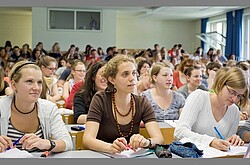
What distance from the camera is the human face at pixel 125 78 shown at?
2385 millimetres

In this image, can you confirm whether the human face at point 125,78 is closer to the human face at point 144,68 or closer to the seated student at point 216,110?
the seated student at point 216,110

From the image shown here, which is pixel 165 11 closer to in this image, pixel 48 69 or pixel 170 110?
pixel 48 69

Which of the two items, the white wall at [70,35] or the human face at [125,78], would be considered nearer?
the human face at [125,78]

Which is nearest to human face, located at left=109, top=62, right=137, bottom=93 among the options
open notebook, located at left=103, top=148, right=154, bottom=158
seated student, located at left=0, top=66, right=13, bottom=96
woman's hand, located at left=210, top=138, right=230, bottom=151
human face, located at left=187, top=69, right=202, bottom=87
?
open notebook, located at left=103, top=148, right=154, bottom=158

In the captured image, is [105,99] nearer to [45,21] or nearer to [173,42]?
[45,21]

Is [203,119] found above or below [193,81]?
below

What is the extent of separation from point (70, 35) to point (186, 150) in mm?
10760

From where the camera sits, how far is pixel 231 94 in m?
2.31

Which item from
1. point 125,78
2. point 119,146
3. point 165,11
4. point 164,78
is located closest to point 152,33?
point 165,11

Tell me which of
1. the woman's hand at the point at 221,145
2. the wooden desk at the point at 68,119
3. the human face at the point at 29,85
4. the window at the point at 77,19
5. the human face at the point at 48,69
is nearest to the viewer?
the woman's hand at the point at 221,145

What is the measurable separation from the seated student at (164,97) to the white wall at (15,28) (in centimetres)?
1202

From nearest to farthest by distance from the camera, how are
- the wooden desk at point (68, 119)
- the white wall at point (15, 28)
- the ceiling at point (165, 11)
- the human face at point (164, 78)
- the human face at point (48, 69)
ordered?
the wooden desk at point (68, 119), the human face at point (164, 78), the human face at point (48, 69), the ceiling at point (165, 11), the white wall at point (15, 28)

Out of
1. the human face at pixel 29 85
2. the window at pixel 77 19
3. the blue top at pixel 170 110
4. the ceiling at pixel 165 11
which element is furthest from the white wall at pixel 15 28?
the human face at pixel 29 85

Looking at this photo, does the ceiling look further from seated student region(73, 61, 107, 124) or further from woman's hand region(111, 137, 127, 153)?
woman's hand region(111, 137, 127, 153)
